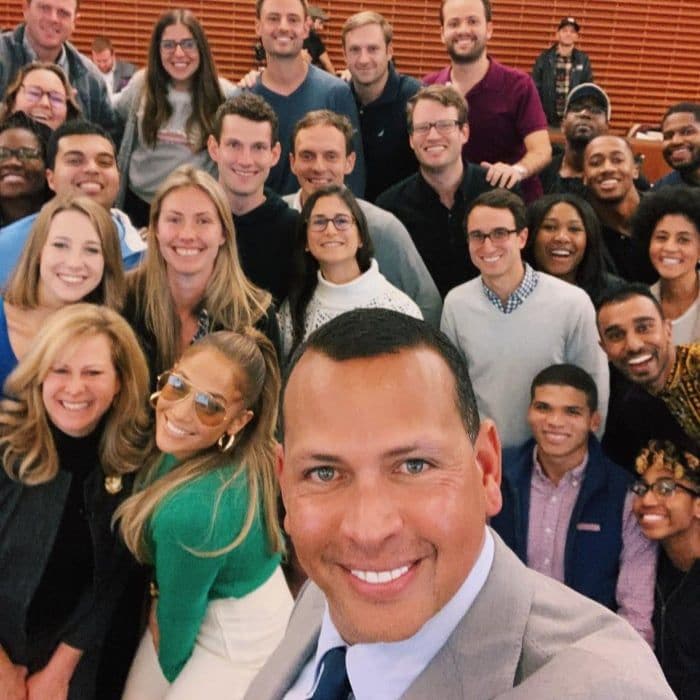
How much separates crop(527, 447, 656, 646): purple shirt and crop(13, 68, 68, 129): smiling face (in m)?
2.29

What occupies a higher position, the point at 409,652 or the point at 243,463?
the point at 409,652

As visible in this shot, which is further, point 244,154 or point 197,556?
point 244,154

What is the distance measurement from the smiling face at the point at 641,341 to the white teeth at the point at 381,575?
7.28 ft

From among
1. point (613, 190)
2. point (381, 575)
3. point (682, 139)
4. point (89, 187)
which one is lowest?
point (381, 575)

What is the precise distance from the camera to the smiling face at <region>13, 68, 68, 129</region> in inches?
137

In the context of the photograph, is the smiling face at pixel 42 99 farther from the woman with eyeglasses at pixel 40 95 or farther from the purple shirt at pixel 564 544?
the purple shirt at pixel 564 544

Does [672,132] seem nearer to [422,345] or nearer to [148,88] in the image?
[148,88]

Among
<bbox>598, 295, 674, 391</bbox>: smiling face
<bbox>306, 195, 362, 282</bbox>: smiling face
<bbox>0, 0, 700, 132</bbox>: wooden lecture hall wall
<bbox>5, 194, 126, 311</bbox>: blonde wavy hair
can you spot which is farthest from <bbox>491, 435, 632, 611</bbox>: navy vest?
<bbox>0, 0, 700, 132</bbox>: wooden lecture hall wall

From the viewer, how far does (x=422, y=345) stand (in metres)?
0.99

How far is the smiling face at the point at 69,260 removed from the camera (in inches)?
104

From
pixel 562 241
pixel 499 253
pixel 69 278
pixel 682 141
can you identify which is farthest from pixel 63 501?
pixel 682 141

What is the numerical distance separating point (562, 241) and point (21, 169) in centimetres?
205

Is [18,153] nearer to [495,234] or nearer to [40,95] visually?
[40,95]

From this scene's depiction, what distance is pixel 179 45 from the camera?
3475 mm
